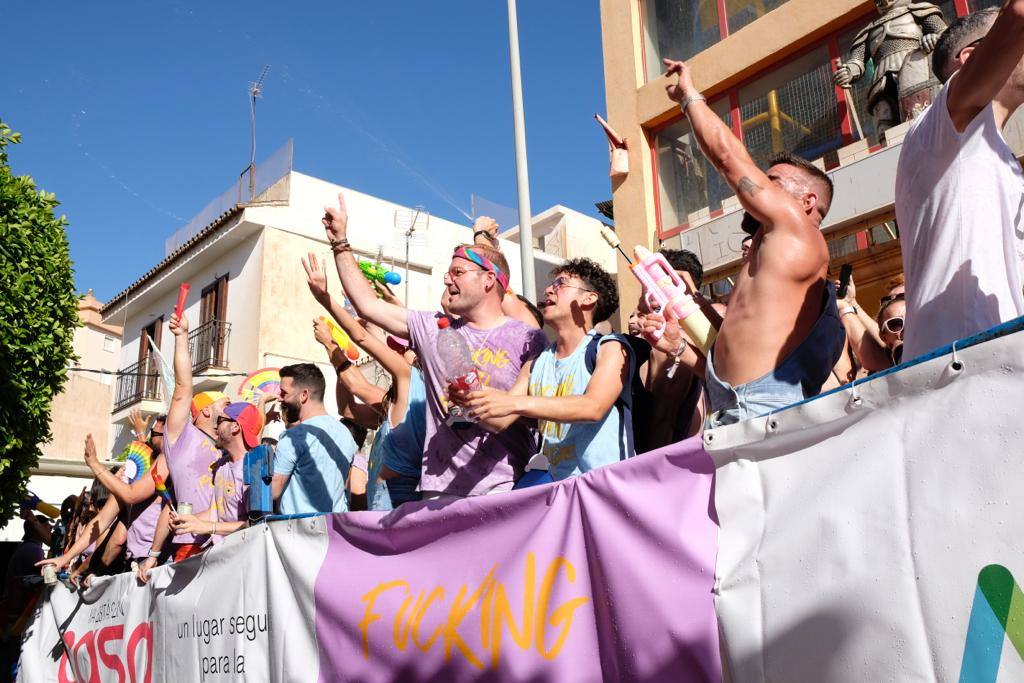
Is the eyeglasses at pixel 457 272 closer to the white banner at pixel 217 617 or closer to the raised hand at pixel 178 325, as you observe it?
the white banner at pixel 217 617

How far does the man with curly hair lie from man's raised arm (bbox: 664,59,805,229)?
89 centimetres

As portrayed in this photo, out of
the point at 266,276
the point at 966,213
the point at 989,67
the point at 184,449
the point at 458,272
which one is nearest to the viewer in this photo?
the point at 989,67

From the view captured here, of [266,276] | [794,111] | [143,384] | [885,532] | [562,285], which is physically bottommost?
[885,532]

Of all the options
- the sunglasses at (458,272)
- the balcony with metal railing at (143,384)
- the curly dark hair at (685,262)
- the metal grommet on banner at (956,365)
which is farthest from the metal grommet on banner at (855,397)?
the balcony with metal railing at (143,384)

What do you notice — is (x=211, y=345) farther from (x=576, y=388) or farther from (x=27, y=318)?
(x=576, y=388)

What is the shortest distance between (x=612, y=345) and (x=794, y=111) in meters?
8.44

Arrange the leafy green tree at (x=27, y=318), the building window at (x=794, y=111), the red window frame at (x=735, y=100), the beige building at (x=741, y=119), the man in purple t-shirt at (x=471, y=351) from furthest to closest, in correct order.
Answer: the building window at (x=794, y=111) → the red window frame at (x=735, y=100) → the beige building at (x=741, y=119) → the leafy green tree at (x=27, y=318) → the man in purple t-shirt at (x=471, y=351)

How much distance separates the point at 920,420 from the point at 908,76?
25.5ft

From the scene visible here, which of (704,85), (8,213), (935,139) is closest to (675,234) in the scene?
(704,85)

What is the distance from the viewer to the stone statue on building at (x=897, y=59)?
843 centimetres

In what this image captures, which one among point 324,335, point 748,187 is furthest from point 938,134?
point 324,335

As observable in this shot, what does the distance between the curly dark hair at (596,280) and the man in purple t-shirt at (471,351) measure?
33cm

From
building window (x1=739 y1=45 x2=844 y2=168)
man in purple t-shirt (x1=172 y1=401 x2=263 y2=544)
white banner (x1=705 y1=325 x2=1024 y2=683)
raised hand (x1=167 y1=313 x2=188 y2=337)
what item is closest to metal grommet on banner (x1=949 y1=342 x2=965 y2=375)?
white banner (x1=705 y1=325 x2=1024 y2=683)

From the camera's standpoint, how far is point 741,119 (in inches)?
439
